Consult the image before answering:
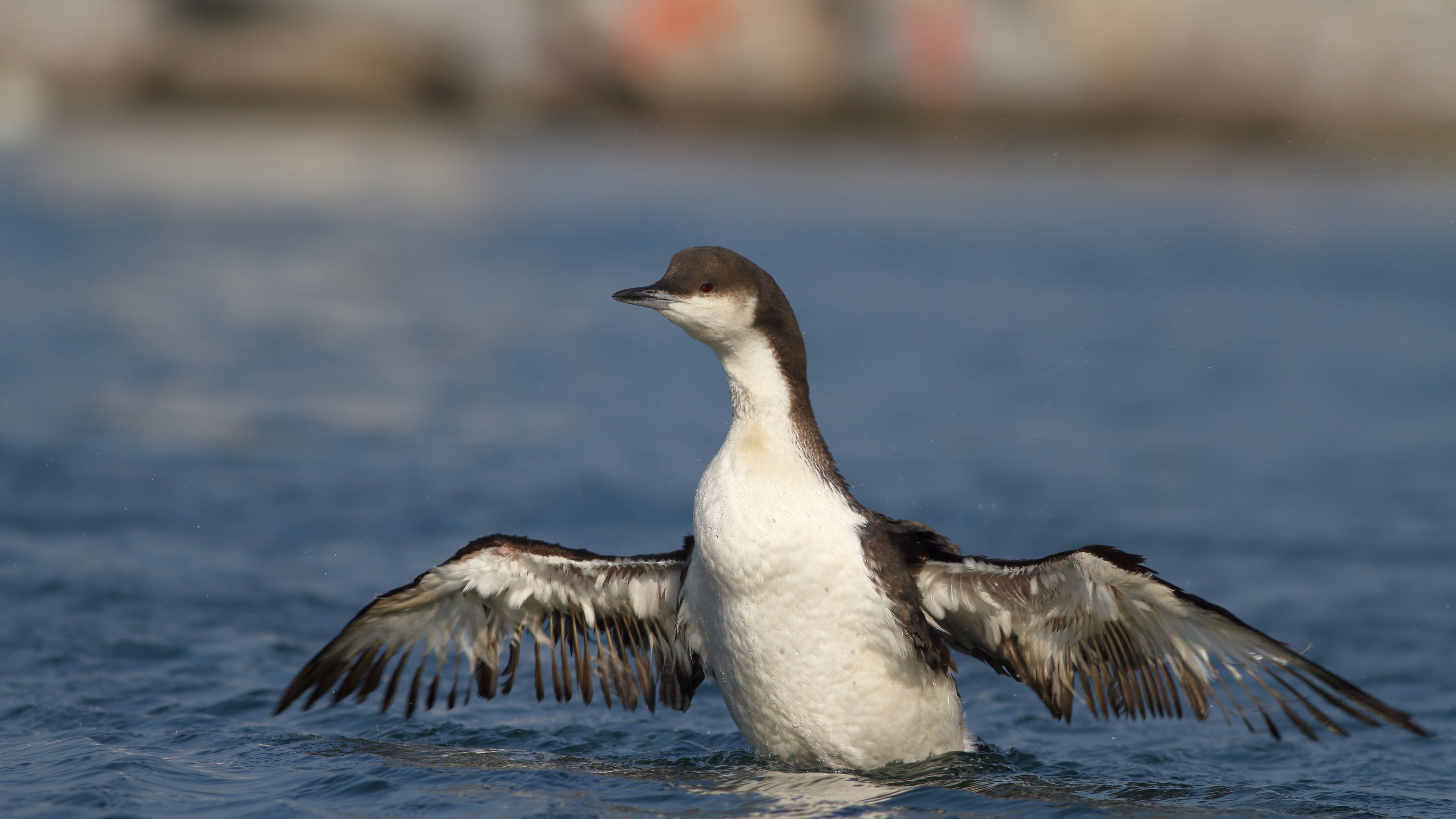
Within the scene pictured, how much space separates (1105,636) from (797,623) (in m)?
1.27

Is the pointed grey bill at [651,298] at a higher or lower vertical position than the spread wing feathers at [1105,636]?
higher

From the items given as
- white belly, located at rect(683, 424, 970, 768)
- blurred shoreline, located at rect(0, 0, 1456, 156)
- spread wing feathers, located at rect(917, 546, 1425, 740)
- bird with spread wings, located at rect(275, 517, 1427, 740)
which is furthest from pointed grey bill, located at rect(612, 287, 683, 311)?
blurred shoreline, located at rect(0, 0, 1456, 156)

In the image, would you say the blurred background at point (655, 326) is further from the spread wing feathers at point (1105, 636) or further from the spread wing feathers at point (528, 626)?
the spread wing feathers at point (1105, 636)

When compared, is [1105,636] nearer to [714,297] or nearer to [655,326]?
[714,297]

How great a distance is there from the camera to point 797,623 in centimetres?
631

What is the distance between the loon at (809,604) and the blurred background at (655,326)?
53 cm

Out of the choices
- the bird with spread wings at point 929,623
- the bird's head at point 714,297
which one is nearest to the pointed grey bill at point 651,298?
the bird's head at point 714,297

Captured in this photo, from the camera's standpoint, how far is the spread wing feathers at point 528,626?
673cm

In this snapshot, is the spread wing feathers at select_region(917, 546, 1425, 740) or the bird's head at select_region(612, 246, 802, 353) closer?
the spread wing feathers at select_region(917, 546, 1425, 740)

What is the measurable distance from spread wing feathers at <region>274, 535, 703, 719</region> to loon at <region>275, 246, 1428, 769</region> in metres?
0.01

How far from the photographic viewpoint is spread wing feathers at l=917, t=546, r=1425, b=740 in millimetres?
5789

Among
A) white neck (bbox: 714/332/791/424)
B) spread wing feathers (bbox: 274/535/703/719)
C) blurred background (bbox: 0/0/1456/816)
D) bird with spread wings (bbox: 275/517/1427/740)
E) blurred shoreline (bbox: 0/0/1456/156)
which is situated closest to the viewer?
bird with spread wings (bbox: 275/517/1427/740)

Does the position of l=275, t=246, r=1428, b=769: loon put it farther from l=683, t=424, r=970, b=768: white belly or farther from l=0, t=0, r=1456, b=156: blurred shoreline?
l=0, t=0, r=1456, b=156: blurred shoreline

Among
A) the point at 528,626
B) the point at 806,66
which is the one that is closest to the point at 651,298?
the point at 528,626
